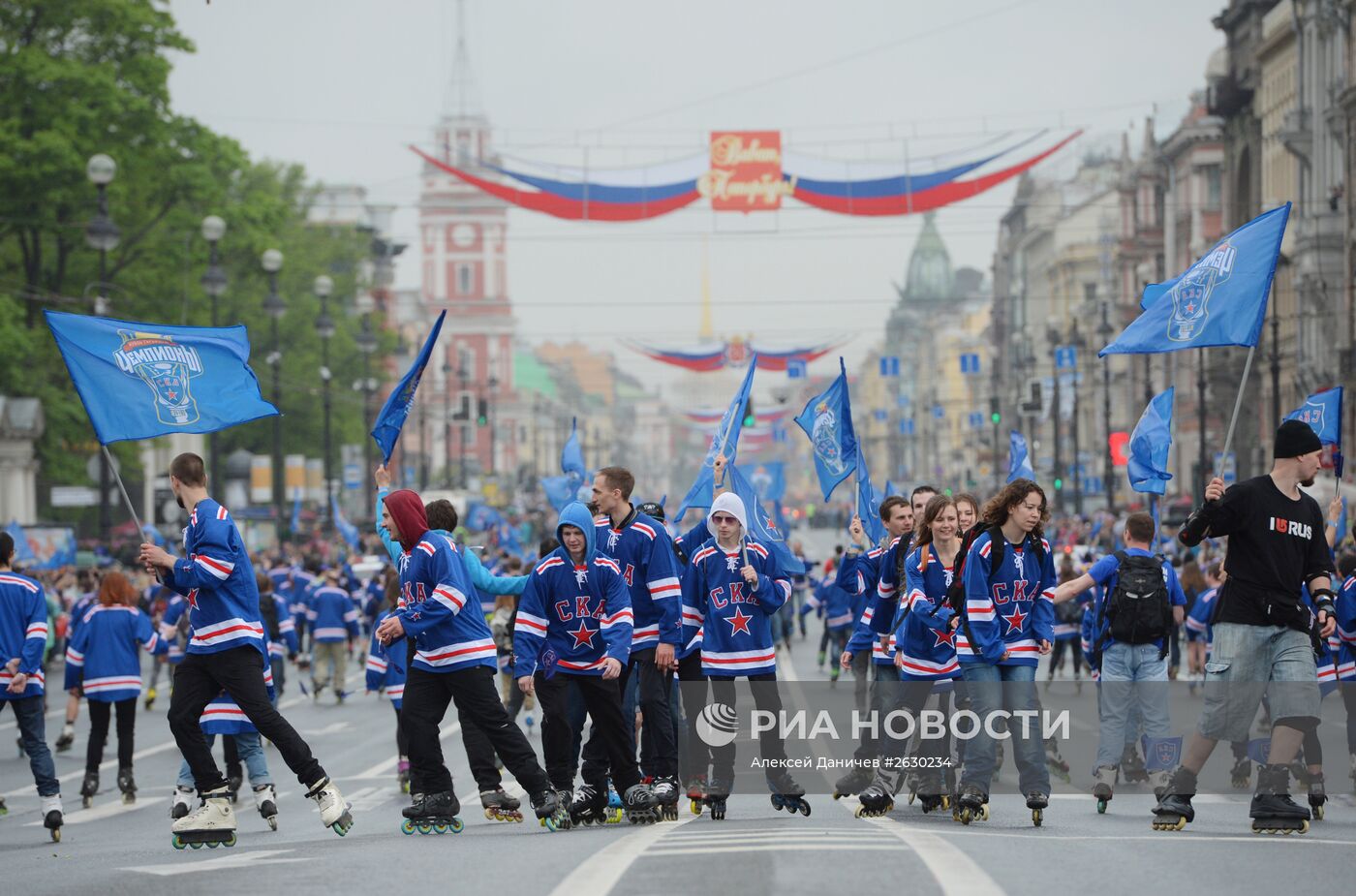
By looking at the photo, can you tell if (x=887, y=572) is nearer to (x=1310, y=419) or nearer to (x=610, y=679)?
(x=610, y=679)

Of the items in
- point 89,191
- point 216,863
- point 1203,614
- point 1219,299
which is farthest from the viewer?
point 89,191

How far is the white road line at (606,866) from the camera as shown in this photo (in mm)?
8195

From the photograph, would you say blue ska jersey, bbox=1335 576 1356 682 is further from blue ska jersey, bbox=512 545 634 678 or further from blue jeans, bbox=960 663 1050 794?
blue ska jersey, bbox=512 545 634 678

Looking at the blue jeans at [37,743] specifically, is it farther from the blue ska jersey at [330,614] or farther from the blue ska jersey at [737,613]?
the blue ska jersey at [330,614]

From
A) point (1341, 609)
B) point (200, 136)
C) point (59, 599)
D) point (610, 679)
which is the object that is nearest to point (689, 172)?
point (59, 599)

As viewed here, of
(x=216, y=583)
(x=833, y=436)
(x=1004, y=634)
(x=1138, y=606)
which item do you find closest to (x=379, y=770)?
(x=833, y=436)

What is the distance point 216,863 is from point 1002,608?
163 inches

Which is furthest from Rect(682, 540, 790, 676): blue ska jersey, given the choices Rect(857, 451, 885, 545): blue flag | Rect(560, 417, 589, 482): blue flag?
Rect(560, 417, 589, 482): blue flag

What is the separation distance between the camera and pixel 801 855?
9.01 meters

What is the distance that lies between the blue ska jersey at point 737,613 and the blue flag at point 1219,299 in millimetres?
2225

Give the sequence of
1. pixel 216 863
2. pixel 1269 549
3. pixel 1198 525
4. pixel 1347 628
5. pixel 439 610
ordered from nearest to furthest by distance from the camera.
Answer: pixel 216 863
pixel 1198 525
pixel 1269 549
pixel 439 610
pixel 1347 628

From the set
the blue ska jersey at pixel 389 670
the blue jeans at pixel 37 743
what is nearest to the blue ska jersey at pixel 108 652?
the blue jeans at pixel 37 743

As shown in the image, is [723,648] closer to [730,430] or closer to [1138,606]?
[1138,606]

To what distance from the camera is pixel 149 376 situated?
12414 mm
